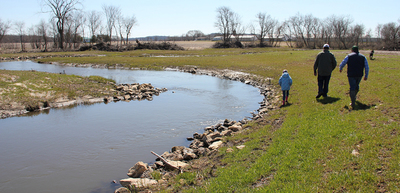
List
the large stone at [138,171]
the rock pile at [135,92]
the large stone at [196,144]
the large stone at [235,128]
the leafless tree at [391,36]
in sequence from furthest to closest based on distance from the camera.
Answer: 1. the leafless tree at [391,36]
2. the rock pile at [135,92]
3. the large stone at [235,128]
4. the large stone at [196,144]
5. the large stone at [138,171]

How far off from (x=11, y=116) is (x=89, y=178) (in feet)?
33.4

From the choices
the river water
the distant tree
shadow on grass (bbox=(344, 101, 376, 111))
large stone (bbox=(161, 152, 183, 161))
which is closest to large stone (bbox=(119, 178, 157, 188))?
the river water

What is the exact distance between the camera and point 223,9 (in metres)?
92.0

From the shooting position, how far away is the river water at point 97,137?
25.0 ft

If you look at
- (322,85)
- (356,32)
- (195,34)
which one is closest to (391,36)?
(356,32)

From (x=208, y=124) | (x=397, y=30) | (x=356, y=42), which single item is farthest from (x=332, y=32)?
(x=208, y=124)

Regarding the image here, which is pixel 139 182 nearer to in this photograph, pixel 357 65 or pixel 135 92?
pixel 357 65

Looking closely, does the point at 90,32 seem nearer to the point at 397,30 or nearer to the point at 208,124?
the point at 397,30

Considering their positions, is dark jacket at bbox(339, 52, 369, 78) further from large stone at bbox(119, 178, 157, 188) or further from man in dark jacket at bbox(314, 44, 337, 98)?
large stone at bbox(119, 178, 157, 188)

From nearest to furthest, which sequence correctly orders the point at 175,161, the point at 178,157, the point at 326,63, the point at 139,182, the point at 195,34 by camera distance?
the point at 139,182 < the point at 175,161 < the point at 178,157 < the point at 326,63 < the point at 195,34

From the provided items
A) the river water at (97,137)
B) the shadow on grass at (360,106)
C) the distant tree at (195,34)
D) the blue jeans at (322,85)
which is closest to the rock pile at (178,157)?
the river water at (97,137)

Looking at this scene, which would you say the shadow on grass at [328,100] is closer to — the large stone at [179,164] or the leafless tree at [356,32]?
the large stone at [179,164]

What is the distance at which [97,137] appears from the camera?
1098 cm

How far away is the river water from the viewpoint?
7.63 m
